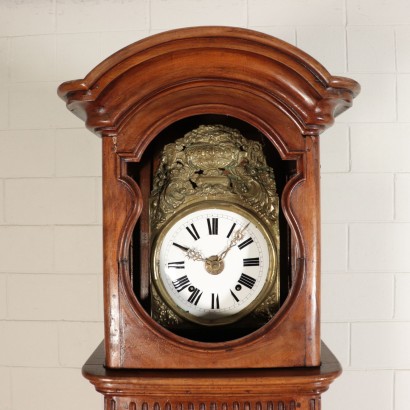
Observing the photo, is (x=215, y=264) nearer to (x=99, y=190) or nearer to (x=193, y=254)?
(x=193, y=254)

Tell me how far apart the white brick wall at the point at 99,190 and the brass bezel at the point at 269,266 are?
0.47 meters

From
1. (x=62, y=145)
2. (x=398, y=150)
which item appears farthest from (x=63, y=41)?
(x=398, y=150)

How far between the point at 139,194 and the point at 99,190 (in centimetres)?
64

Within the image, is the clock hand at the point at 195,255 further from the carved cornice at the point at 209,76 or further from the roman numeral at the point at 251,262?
the carved cornice at the point at 209,76

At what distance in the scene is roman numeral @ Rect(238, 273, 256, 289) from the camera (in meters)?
1.62

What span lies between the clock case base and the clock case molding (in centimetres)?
3

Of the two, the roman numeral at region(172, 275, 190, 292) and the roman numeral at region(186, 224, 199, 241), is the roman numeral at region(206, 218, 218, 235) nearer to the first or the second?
the roman numeral at region(186, 224, 199, 241)

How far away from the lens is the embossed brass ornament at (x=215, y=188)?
164cm

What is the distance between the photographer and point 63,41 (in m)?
2.10

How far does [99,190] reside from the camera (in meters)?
2.08

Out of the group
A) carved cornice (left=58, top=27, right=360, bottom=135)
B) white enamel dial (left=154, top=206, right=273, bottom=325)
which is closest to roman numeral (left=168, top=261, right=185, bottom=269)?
white enamel dial (left=154, top=206, right=273, bottom=325)

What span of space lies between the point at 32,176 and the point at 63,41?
471mm

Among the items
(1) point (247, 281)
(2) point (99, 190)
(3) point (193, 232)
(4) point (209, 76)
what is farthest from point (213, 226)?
(2) point (99, 190)

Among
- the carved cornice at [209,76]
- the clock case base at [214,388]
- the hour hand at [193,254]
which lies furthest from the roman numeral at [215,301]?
the carved cornice at [209,76]
